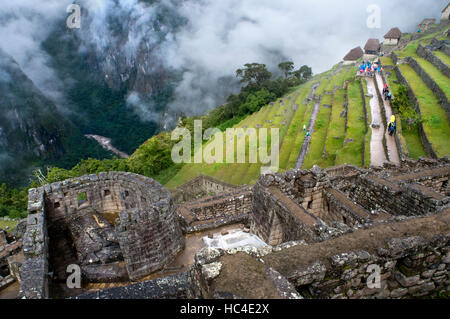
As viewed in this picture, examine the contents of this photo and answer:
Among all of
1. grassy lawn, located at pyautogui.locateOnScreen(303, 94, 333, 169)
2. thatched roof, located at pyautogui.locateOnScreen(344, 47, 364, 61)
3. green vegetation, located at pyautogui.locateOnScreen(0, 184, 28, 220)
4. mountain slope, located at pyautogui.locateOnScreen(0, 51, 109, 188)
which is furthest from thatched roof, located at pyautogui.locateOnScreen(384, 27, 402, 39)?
mountain slope, located at pyautogui.locateOnScreen(0, 51, 109, 188)

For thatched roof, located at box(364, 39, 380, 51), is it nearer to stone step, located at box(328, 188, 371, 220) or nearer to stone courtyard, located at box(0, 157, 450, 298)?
stone courtyard, located at box(0, 157, 450, 298)

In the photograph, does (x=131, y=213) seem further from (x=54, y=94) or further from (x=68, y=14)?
(x=68, y=14)

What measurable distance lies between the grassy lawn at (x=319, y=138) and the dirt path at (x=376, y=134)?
12.4ft

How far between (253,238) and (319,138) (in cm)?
2144

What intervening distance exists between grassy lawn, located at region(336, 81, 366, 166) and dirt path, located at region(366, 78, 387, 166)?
0.86 m

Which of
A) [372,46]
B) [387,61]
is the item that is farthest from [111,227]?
[372,46]

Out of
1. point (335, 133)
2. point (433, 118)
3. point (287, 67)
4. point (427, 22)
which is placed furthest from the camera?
point (287, 67)

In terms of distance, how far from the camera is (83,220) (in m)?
13.3

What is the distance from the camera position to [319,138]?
2938cm

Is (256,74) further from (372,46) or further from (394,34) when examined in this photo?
(394,34)

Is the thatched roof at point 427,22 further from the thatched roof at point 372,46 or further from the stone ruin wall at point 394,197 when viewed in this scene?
the stone ruin wall at point 394,197

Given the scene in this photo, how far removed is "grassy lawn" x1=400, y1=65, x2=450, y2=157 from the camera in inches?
803

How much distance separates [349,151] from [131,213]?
1934 cm

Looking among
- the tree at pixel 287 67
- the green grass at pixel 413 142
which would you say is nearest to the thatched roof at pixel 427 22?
the tree at pixel 287 67
